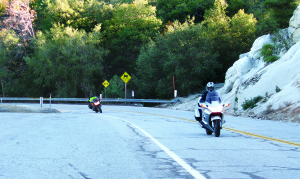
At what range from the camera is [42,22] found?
66688 mm

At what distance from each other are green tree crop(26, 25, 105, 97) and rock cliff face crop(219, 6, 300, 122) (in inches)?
880

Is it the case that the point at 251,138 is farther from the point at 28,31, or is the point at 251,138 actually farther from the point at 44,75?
the point at 28,31

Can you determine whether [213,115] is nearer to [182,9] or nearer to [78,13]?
[182,9]

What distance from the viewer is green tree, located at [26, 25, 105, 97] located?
5197 cm

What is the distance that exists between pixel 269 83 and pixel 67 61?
31.7 m

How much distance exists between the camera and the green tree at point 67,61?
171 ft

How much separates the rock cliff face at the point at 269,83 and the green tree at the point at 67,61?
22359 mm

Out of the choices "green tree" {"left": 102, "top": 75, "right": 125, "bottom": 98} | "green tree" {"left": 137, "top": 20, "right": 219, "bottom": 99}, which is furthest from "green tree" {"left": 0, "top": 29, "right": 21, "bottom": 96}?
"green tree" {"left": 137, "top": 20, "right": 219, "bottom": 99}

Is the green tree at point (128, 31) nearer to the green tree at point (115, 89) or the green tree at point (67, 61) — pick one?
the green tree at point (67, 61)

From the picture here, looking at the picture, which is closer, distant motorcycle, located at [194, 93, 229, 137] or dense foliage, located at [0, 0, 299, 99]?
distant motorcycle, located at [194, 93, 229, 137]

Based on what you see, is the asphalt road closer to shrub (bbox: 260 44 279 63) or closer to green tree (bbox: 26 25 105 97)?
shrub (bbox: 260 44 279 63)

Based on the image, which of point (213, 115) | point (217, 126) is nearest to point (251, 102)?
point (213, 115)

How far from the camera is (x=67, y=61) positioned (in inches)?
→ 2066

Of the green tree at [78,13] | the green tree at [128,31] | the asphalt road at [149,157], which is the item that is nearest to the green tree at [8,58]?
the green tree at [78,13]
